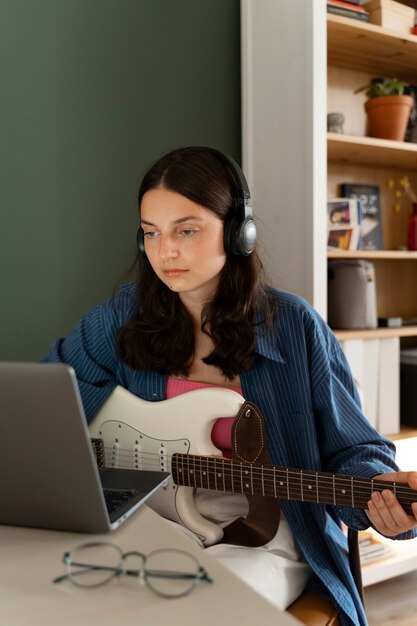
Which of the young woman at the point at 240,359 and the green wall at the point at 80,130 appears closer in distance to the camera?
the young woman at the point at 240,359

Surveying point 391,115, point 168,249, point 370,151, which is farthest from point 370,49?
point 168,249

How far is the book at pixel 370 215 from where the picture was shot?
2646 millimetres

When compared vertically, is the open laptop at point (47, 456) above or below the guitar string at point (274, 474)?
above

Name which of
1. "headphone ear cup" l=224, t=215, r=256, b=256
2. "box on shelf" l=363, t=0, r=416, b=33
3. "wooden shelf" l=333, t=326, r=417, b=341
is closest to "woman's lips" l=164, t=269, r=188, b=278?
"headphone ear cup" l=224, t=215, r=256, b=256

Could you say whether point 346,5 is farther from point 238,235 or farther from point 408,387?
point 408,387

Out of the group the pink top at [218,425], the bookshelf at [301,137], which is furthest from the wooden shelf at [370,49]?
the pink top at [218,425]

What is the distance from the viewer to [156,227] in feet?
4.41

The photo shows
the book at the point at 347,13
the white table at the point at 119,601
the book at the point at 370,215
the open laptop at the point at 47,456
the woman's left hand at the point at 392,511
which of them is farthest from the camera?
the book at the point at 370,215

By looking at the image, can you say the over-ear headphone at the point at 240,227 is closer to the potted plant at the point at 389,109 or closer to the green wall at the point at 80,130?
the green wall at the point at 80,130

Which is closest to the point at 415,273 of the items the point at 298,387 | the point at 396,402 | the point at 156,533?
the point at 396,402

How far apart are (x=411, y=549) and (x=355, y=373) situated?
2.01 ft

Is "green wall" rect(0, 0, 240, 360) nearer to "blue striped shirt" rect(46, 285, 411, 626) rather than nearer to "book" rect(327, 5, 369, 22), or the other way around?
"book" rect(327, 5, 369, 22)

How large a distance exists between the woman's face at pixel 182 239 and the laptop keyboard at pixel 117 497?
514 millimetres

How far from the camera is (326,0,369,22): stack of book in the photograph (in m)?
2.14
